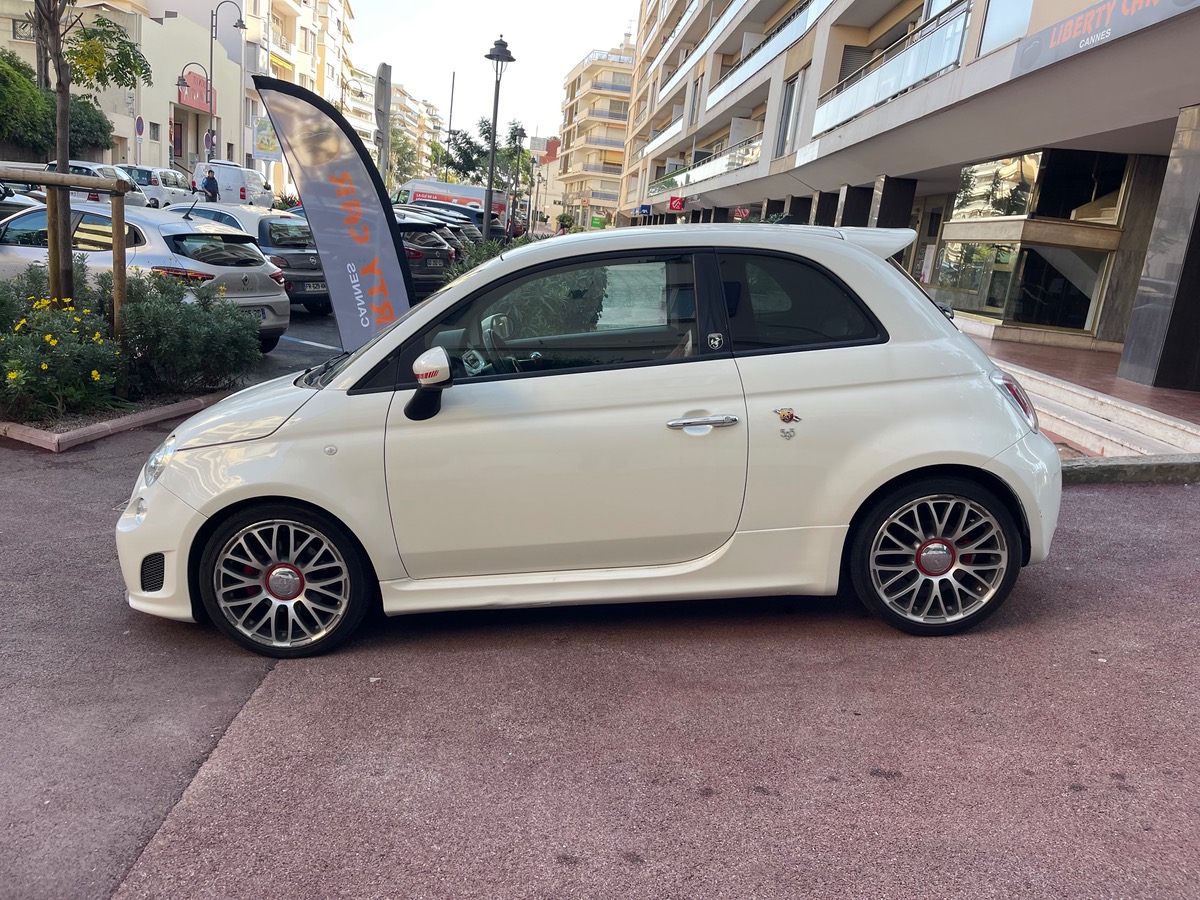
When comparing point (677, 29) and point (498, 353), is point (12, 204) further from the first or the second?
point (677, 29)

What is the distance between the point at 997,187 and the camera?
56.6 feet

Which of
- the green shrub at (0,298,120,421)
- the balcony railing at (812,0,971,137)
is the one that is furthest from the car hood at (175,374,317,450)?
the balcony railing at (812,0,971,137)

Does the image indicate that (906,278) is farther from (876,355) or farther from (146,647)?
(146,647)

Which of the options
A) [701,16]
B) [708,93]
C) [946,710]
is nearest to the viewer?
[946,710]

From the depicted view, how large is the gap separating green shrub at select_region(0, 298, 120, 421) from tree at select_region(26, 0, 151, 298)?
0.61 meters

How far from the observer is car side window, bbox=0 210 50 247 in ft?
→ 37.0

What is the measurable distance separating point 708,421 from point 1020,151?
14.7 metres

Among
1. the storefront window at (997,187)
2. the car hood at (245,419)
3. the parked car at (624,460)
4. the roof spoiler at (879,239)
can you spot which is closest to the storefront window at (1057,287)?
the storefront window at (997,187)

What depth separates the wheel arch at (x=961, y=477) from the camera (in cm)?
401

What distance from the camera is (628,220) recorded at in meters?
79.6

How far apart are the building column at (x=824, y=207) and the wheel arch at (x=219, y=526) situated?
26.0 meters

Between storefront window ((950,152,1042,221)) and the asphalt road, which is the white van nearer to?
storefront window ((950,152,1042,221))

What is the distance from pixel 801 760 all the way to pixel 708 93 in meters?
42.9

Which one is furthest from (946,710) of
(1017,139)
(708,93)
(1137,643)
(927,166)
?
(708,93)
